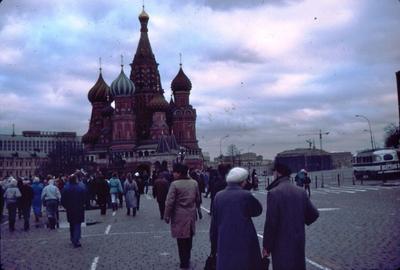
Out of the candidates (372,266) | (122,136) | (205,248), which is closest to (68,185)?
(205,248)

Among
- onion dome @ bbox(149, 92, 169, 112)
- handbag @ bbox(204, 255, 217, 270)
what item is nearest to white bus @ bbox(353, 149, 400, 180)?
handbag @ bbox(204, 255, 217, 270)

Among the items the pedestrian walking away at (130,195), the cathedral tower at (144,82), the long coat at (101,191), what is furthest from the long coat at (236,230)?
the cathedral tower at (144,82)

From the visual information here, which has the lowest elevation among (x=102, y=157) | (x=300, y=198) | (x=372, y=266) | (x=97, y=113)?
(x=372, y=266)

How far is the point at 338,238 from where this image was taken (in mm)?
11789

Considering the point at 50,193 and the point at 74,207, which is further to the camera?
the point at 50,193

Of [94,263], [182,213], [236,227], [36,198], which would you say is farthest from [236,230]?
[36,198]

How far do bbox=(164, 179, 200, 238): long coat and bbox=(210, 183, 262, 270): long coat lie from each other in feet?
8.22

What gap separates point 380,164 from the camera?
4597cm

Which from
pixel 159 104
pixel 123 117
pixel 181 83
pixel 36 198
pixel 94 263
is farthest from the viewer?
pixel 181 83

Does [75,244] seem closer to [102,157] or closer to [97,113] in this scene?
[102,157]

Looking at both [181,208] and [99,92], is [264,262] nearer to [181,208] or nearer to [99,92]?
[181,208]

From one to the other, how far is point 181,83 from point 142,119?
9.73 m

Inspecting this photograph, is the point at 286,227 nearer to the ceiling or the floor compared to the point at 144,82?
nearer to the floor

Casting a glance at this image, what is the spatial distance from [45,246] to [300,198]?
820 cm
